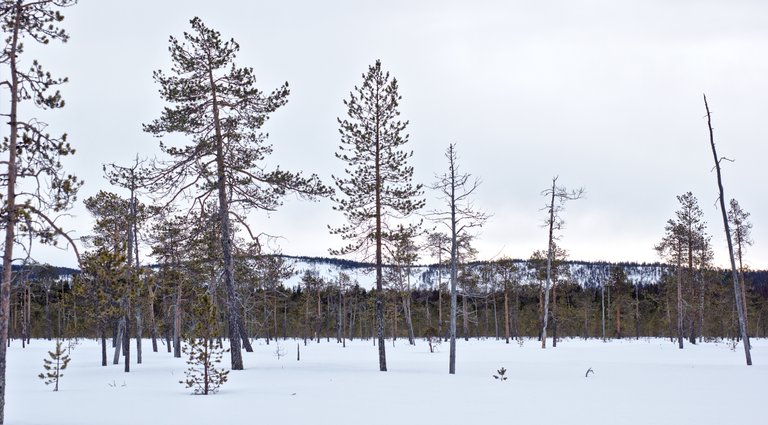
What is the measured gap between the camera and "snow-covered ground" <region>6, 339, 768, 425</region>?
12.8 metres

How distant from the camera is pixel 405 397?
16453 millimetres

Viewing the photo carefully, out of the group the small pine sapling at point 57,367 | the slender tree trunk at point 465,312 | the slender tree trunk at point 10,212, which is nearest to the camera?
the slender tree trunk at point 10,212

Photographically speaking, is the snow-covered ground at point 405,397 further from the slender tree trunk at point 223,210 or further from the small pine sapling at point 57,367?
the slender tree trunk at point 223,210

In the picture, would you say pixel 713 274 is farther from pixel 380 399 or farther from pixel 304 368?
pixel 380 399

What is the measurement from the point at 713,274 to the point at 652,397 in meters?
43.5

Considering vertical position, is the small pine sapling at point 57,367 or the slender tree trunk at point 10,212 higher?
the slender tree trunk at point 10,212

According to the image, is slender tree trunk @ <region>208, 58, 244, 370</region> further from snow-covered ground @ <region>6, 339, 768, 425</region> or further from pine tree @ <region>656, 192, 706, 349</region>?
pine tree @ <region>656, 192, 706, 349</region>

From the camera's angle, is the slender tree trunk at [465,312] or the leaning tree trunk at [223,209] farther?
the slender tree trunk at [465,312]

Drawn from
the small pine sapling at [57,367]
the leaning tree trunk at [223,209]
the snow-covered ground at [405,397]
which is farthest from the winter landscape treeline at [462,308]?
the snow-covered ground at [405,397]

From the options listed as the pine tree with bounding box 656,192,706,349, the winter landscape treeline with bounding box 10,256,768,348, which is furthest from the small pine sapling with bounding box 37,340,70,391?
the pine tree with bounding box 656,192,706,349

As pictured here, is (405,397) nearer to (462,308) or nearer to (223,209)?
(223,209)

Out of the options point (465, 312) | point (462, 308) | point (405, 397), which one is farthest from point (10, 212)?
point (462, 308)

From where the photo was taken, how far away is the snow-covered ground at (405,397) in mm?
12805

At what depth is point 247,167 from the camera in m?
24.2
